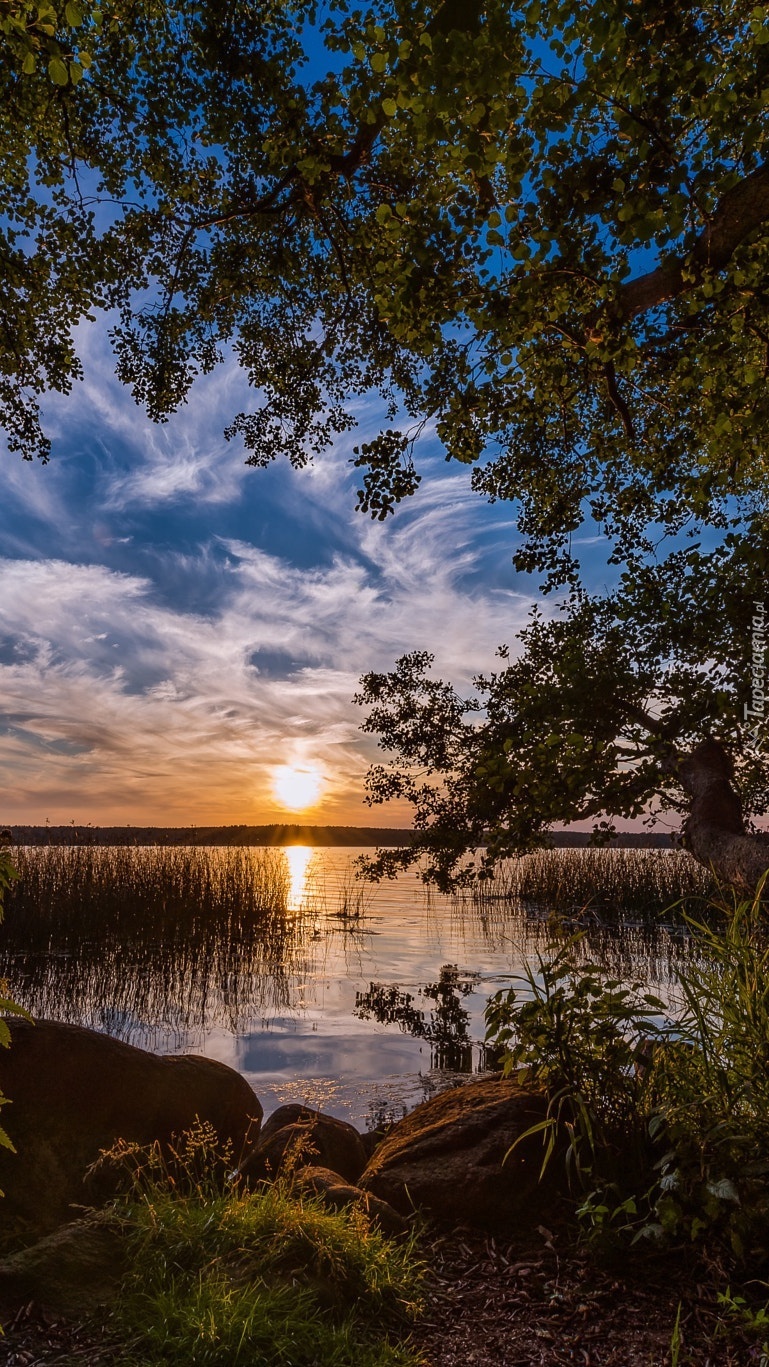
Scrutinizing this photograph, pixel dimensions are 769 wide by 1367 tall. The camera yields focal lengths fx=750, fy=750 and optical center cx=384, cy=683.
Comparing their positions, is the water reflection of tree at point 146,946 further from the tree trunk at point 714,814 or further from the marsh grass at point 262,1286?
the tree trunk at point 714,814

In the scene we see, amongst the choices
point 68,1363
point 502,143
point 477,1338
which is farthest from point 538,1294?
point 502,143

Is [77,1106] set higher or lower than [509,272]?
lower

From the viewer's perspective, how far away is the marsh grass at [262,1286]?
2.48m

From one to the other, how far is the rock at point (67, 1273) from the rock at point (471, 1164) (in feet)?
5.02

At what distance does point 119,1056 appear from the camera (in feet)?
16.5

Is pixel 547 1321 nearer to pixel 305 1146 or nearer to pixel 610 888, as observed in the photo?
pixel 305 1146

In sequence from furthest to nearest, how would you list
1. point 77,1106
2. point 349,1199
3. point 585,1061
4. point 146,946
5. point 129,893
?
point 129,893 → point 146,946 → point 77,1106 → point 585,1061 → point 349,1199

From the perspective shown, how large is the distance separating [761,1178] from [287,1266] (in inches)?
77.7

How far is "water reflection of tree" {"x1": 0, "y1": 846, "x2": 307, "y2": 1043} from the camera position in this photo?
30.9 ft

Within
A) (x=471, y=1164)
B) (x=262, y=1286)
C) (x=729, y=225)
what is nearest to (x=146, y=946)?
(x=471, y=1164)

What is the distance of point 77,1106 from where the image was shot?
15.7 ft

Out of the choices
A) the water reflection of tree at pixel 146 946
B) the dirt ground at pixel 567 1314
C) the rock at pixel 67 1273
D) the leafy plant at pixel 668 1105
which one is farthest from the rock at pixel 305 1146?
the water reflection of tree at pixel 146 946

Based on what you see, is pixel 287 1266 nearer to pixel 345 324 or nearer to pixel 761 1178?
pixel 761 1178

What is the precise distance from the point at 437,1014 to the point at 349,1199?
6303 mm
